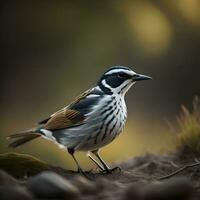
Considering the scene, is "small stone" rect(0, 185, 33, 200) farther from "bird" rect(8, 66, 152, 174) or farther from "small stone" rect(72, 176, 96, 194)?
"bird" rect(8, 66, 152, 174)

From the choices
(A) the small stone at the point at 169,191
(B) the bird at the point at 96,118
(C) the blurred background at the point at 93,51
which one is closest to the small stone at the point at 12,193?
(A) the small stone at the point at 169,191

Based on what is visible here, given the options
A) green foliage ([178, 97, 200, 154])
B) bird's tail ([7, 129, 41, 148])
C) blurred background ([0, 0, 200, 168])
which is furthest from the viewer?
blurred background ([0, 0, 200, 168])

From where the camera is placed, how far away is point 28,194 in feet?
25.6

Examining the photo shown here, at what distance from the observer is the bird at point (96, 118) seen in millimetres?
10031

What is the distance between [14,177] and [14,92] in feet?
50.5

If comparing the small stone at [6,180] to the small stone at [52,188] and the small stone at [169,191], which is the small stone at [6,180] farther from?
the small stone at [169,191]

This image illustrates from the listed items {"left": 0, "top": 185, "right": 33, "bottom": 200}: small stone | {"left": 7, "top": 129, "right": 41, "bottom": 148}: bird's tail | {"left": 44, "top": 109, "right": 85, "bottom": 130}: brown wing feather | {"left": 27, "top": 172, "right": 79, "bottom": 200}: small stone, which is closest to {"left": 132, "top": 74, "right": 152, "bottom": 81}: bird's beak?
{"left": 44, "top": 109, "right": 85, "bottom": 130}: brown wing feather

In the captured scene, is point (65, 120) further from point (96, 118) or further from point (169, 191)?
point (169, 191)

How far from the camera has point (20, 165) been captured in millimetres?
9578

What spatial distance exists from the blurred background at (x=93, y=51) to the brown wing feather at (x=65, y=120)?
10030mm

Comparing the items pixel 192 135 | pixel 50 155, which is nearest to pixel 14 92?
pixel 50 155

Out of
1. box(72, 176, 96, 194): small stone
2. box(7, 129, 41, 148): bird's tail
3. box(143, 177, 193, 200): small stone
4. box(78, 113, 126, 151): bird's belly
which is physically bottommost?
box(143, 177, 193, 200): small stone

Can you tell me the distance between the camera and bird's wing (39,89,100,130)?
33.7 feet

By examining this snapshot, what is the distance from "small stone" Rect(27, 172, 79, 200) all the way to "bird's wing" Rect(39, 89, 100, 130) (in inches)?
91.1
